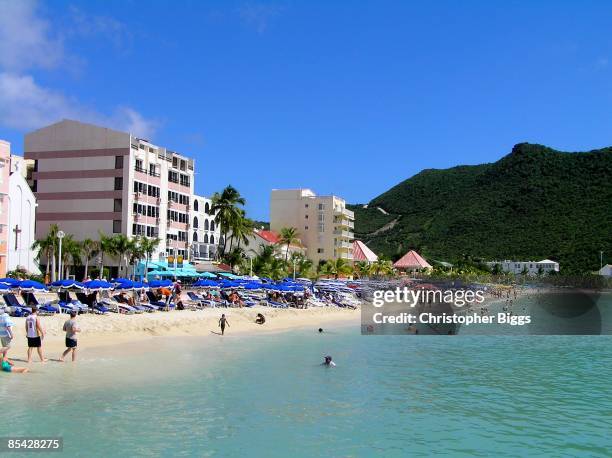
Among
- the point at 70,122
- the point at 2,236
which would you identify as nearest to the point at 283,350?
the point at 2,236

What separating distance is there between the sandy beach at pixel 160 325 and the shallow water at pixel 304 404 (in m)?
1.76

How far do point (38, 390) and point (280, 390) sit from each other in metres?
7.02

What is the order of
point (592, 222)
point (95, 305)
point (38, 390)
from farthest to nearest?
1. point (592, 222)
2. point (95, 305)
3. point (38, 390)

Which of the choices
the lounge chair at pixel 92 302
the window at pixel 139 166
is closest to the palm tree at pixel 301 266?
the window at pixel 139 166

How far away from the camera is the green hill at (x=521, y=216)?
144000 mm

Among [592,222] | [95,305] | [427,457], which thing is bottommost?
[427,457]

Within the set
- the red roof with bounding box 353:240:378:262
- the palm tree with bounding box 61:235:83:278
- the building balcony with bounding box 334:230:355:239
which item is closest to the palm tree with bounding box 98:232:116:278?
the palm tree with bounding box 61:235:83:278

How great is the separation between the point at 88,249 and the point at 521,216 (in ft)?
411

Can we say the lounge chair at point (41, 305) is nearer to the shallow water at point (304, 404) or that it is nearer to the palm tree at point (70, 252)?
the shallow water at point (304, 404)

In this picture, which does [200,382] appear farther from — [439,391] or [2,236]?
[2,236]

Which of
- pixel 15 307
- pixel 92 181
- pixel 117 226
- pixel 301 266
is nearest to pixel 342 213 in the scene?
pixel 301 266

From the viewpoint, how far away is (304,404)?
57.0 feet

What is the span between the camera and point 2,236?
49.5m

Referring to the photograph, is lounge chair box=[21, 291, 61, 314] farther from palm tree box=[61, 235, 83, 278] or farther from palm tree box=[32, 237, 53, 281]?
palm tree box=[61, 235, 83, 278]
